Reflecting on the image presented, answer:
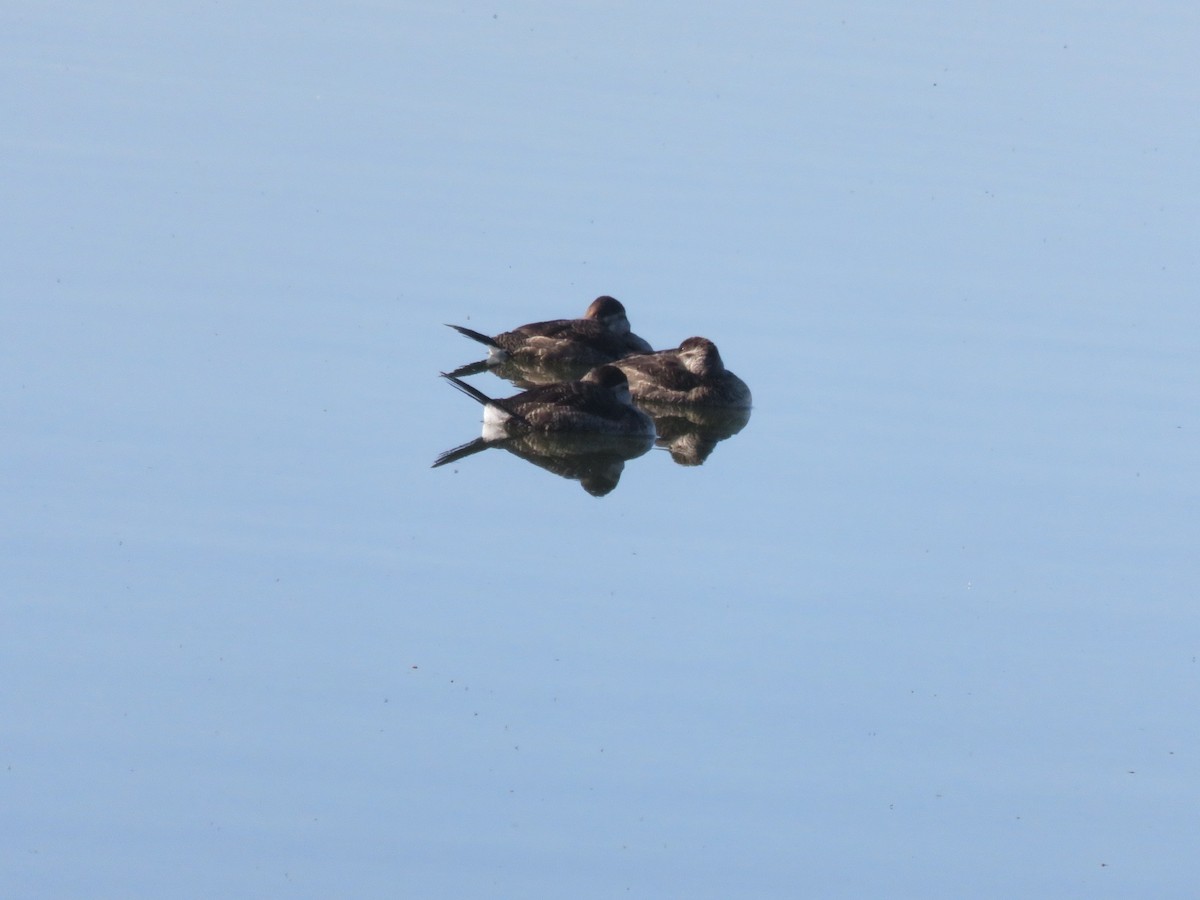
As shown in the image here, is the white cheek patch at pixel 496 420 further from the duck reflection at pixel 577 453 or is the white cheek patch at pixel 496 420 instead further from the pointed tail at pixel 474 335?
the pointed tail at pixel 474 335

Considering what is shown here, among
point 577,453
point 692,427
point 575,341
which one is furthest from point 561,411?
point 575,341

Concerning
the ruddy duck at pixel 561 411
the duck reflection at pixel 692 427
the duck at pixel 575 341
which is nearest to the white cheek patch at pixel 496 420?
the ruddy duck at pixel 561 411

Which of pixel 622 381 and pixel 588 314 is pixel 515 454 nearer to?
pixel 622 381

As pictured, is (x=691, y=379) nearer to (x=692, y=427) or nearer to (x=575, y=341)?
(x=692, y=427)

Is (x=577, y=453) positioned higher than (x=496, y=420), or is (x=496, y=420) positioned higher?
(x=496, y=420)

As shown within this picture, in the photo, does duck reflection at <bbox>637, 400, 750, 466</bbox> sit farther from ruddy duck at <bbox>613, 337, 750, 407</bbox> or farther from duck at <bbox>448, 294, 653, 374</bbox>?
duck at <bbox>448, 294, 653, 374</bbox>

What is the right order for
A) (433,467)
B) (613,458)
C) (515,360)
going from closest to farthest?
(433,467), (613,458), (515,360)

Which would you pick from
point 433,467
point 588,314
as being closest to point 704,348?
point 588,314
